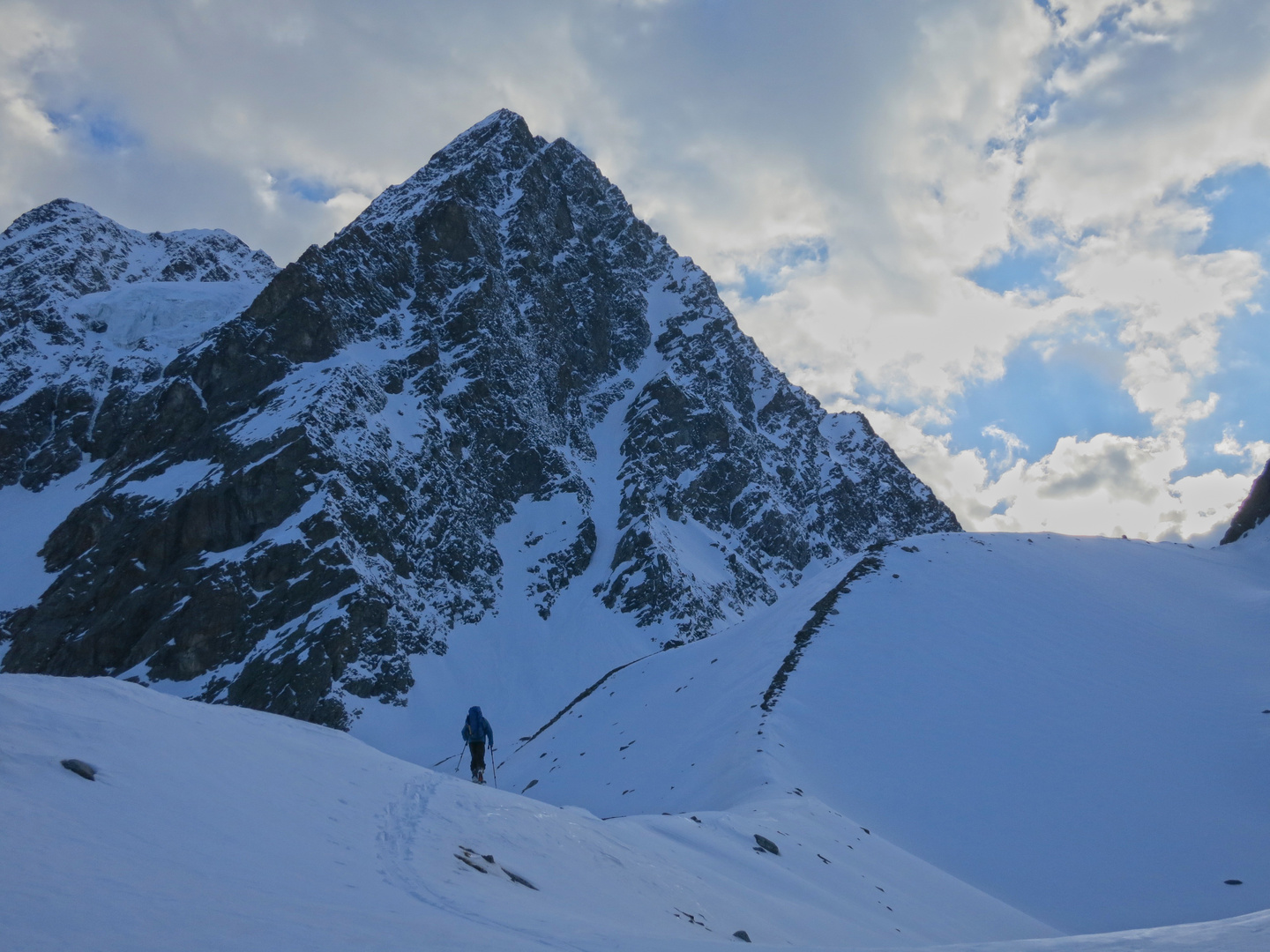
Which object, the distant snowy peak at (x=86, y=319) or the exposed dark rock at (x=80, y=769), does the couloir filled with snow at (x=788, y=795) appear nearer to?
the exposed dark rock at (x=80, y=769)

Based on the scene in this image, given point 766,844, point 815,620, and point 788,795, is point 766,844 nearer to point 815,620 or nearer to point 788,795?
point 788,795

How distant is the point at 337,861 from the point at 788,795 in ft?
41.9

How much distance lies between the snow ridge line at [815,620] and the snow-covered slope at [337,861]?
9.40 meters

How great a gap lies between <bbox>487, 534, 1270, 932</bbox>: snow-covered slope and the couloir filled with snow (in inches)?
3.8

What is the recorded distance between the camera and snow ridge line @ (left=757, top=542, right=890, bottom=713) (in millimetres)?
24427

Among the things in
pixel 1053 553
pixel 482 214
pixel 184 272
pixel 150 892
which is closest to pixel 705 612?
pixel 1053 553

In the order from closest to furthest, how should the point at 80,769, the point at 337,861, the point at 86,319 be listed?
the point at 80,769 < the point at 337,861 < the point at 86,319

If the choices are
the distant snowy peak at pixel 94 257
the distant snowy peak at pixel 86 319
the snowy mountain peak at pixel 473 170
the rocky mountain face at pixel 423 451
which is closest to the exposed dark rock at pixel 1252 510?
the rocky mountain face at pixel 423 451

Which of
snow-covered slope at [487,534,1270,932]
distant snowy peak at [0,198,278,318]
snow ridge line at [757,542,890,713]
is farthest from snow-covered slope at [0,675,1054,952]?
distant snowy peak at [0,198,278,318]

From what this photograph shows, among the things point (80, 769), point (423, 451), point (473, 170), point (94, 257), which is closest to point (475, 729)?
point (80, 769)

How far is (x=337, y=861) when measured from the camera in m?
7.45

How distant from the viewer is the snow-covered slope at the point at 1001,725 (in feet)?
55.3

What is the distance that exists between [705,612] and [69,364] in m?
83.8

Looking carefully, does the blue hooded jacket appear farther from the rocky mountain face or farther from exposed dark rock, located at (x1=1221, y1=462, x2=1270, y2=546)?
exposed dark rock, located at (x1=1221, y1=462, x2=1270, y2=546)
